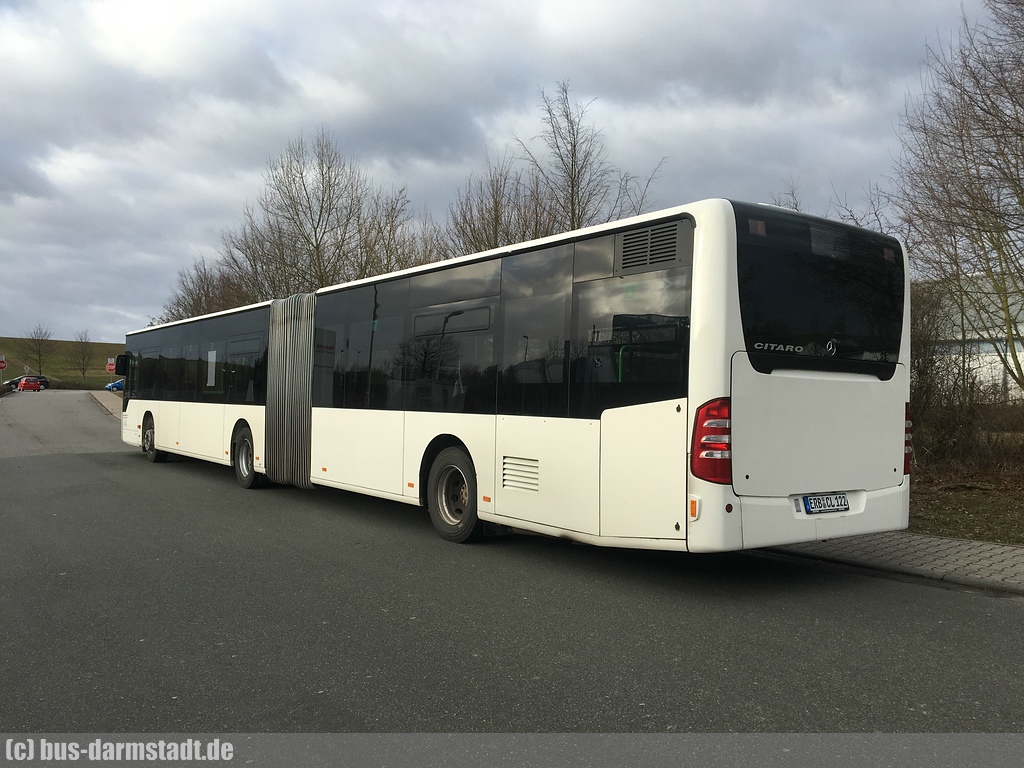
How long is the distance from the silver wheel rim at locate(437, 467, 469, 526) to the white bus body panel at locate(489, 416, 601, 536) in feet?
2.82

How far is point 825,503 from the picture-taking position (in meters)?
6.58

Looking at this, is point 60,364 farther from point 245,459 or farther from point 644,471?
point 644,471

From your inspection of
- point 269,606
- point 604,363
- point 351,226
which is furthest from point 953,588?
point 351,226

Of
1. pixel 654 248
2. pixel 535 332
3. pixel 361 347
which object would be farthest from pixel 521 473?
pixel 361 347

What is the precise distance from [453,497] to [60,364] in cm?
11269

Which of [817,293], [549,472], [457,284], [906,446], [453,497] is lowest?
[453,497]

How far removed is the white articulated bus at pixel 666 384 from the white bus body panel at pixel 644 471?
0.01 meters

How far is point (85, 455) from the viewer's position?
19.3 meters

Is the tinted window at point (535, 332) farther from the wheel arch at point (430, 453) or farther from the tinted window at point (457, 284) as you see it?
the wheel arch at point (430, 453)

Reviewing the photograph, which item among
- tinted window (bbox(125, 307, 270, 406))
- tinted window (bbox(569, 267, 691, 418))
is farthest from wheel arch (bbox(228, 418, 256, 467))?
tinted window (bbox(569, 267, 691, 418))

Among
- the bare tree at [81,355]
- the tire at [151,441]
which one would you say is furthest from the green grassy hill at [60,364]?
the tire at [151,441]

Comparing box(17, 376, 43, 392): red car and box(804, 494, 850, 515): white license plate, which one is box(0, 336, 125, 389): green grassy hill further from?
box(804, 494, 850, 515): white license plate

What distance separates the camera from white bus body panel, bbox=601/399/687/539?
244 inches
